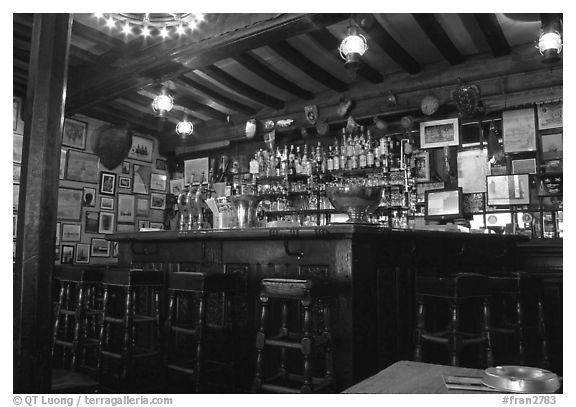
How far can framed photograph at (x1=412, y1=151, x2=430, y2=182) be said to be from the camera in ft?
20.3

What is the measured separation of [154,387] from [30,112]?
2243mm

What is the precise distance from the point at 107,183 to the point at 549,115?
254 inches

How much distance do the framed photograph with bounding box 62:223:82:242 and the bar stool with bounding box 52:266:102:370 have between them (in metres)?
3.08

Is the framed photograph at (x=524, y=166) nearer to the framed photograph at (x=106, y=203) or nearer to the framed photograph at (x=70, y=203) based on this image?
the framed photograph at (x=106, y=203)

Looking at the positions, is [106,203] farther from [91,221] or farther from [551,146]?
[551,146]

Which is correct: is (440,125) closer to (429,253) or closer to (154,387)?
(429,253)

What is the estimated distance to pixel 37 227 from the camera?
1932 mm

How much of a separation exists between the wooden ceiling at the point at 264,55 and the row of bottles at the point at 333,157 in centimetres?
64

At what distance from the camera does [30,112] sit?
200 cm

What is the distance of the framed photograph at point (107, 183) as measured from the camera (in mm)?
7763

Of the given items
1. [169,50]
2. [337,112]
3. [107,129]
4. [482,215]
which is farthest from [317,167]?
[107,129]

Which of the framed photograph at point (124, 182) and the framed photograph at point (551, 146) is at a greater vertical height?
the framed photograph at point (551, 146)

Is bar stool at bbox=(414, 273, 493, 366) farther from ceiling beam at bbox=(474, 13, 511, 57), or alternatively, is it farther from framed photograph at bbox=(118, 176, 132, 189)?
framed photograph at bbox=(118, 176, 132, 189)

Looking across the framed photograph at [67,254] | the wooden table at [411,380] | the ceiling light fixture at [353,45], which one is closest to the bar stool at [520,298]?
the wooden table at [411,380]
